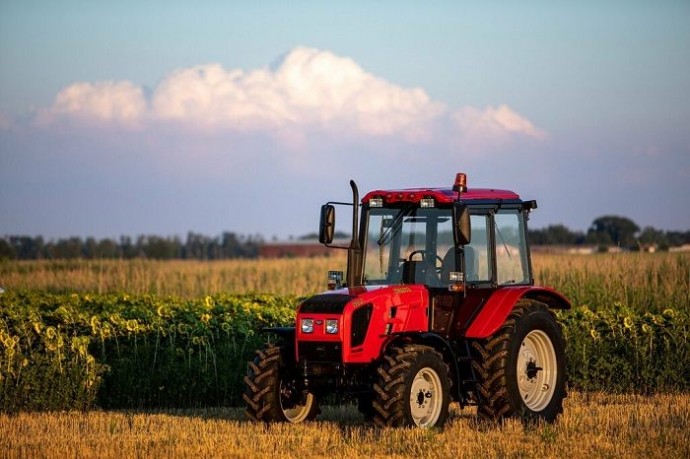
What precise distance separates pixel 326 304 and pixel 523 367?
2.53 metres

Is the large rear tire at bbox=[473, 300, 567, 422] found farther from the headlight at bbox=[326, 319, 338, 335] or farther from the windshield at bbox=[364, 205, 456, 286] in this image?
the headlight at bbox=[326, 319, 338, 335]

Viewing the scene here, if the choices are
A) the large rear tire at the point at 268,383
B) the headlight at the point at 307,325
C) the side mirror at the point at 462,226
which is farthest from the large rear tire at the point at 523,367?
the large rear tire at the point at 268,383

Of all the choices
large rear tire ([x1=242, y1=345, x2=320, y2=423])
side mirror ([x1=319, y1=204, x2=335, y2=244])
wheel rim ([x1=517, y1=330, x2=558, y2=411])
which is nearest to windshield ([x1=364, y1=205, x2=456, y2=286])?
side mirror ([x1=319, y1=204, x2=335, y2=244])

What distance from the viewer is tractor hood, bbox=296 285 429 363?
12.0m

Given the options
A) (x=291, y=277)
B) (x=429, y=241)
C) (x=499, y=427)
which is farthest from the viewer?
(x=291, y=277)

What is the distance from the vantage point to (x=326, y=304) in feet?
40.1

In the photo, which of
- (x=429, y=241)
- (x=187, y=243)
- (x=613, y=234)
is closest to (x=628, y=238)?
(x=613, y=234)

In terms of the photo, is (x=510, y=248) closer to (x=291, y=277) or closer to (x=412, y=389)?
(x=412, y=389)

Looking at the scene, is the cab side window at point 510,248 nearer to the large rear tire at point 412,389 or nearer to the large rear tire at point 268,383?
the large rear tire at point 412,389

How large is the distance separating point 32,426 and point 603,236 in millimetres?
23858

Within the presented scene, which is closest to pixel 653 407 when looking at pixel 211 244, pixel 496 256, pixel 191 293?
pixel 496 256

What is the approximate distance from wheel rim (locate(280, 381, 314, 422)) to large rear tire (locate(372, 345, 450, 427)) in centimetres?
138

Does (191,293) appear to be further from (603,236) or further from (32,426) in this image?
(32,426)

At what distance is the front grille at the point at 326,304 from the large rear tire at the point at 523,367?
159 centimetres
